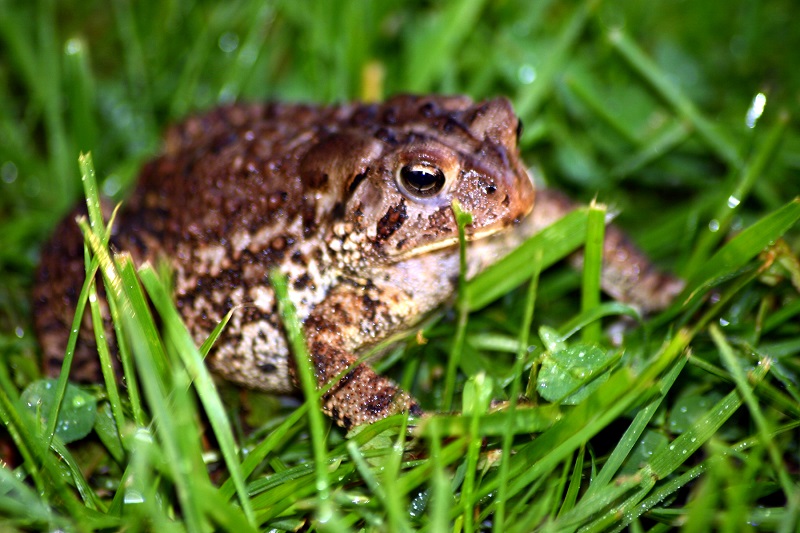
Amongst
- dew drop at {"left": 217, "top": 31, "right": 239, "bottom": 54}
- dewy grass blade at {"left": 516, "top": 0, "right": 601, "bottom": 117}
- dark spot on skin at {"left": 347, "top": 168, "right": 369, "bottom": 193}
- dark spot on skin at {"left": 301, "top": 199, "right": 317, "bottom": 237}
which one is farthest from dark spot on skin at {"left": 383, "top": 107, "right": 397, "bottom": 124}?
dew drop at {"left": 217, "top": 31, "right": 239, "bottom": 54}

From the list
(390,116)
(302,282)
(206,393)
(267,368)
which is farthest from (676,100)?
(206,393)

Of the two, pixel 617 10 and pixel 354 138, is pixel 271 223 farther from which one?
pixel 617 10

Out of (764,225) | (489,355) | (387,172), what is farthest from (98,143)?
(764,225)

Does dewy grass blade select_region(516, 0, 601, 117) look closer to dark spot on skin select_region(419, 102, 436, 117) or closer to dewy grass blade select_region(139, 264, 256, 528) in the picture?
dark spot on skin select_region(419, 102, 436, 117)

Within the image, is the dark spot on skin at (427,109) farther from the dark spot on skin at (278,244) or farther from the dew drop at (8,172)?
the dew drop at (8,172)

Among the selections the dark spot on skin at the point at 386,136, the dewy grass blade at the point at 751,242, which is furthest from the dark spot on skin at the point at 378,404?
the dewy grass blade at the point at 751,242

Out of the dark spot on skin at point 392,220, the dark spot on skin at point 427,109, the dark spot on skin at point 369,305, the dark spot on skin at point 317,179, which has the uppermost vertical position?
the dark spot on skin at point 427,109

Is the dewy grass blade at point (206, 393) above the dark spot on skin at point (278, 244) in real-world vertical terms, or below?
below
